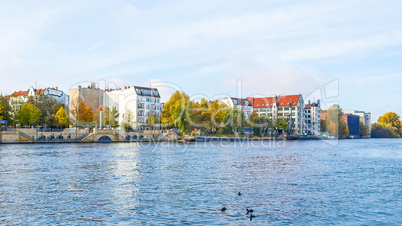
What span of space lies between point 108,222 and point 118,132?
328 feet

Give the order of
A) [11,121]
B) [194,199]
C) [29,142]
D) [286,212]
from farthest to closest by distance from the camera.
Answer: [11,121] < [29,142] < [194,199] < [286,212]

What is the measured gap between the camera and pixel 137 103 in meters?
149

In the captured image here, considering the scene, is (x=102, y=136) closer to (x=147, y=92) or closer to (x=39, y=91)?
(x=147, y=92)

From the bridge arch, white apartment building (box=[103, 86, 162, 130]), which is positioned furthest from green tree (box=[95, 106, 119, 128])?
the bridge arch

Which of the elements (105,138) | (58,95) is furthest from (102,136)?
(58,95)

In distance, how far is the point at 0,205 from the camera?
21.7 m

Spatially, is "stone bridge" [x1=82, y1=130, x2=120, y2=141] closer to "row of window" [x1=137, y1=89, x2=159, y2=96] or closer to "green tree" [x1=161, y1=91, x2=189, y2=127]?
"green tree" [x1=161, y1=91, x2=189, y2=127]

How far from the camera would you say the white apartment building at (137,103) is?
149 meters

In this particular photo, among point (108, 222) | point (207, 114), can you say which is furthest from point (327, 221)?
point (207, 114)

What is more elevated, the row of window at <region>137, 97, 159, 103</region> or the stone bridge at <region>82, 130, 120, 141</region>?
the row of window at <region>137, 97, 159, 103</region>

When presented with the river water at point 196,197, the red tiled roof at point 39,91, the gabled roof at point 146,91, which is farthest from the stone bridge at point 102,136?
the river water at point 196,197

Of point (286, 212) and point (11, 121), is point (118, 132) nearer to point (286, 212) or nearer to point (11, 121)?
point (11, 121)

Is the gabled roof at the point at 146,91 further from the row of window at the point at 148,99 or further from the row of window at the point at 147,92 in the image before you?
the row of window at the point at 148,99

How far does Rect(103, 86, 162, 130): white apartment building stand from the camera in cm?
14925
